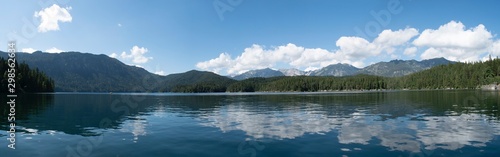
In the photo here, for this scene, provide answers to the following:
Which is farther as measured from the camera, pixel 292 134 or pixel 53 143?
pixel 292 134

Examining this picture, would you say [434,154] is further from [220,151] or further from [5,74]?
[5,74]

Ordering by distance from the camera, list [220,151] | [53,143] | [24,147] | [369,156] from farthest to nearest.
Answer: [53,143] → [24,147] → [220,151] → [369,156]

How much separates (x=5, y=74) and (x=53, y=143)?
209 meters

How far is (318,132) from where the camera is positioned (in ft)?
118

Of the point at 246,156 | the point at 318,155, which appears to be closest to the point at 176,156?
the point at 246,156

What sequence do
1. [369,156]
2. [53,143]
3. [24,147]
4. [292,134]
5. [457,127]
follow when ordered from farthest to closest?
1. [457,127]
2. [292,134]
3. [53,143]
4. [24,147]
5. [369,156]

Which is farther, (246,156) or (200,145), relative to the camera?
(200,145)

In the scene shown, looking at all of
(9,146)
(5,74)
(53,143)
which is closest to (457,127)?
(53,143)

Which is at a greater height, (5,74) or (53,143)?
(5,74)

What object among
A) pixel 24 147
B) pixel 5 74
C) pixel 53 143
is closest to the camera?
pixel 24 147

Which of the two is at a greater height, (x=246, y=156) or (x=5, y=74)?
(x=5, y=74)

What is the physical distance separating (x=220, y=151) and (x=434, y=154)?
646 inches

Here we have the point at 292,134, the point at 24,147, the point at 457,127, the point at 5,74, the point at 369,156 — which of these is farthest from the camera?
the point at 5,74

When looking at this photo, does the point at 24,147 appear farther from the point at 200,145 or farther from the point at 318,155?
the point at 318,155
